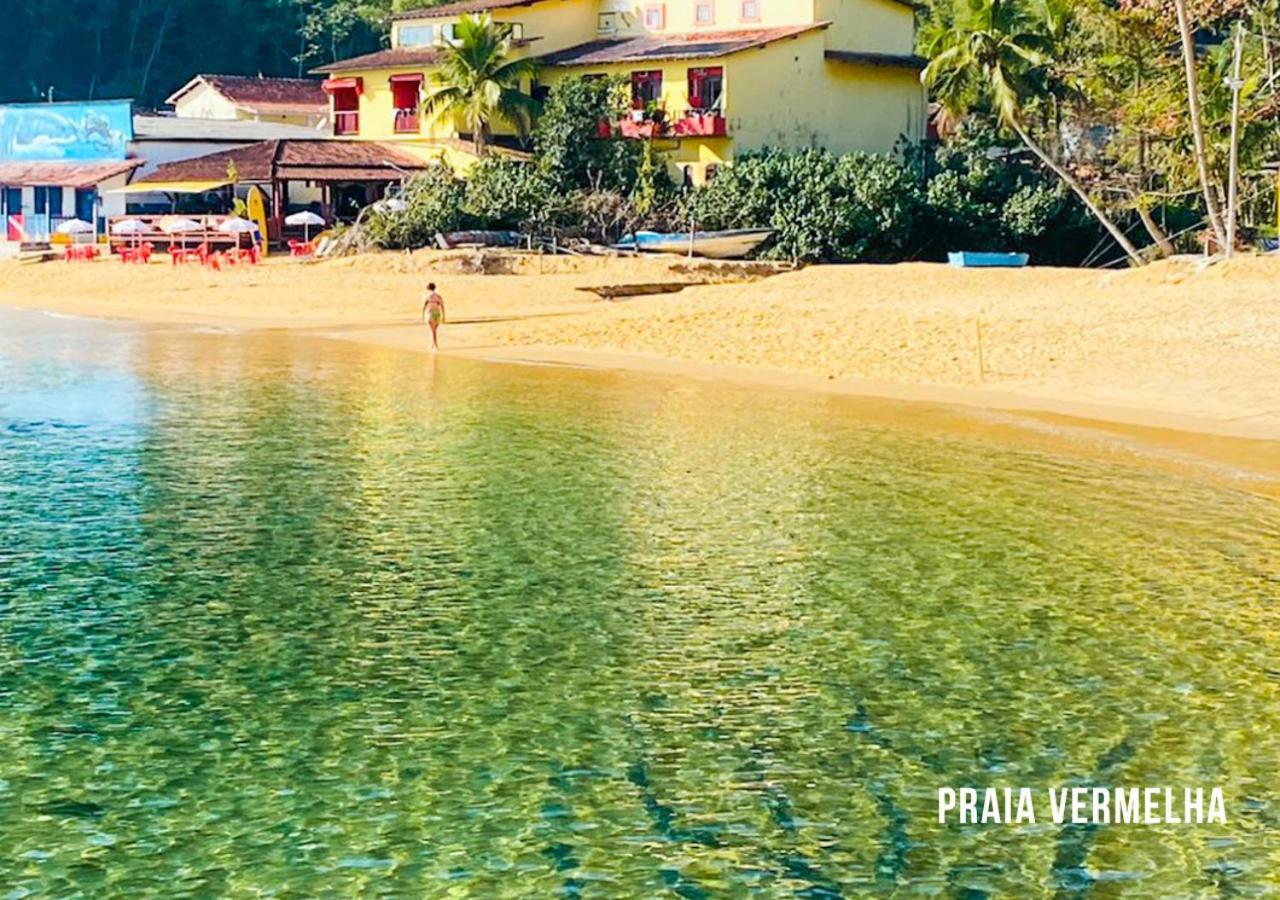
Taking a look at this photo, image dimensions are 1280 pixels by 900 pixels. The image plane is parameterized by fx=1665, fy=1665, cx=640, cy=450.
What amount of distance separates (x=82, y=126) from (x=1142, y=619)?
57687 millimetres

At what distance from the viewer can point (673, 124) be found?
54.6m

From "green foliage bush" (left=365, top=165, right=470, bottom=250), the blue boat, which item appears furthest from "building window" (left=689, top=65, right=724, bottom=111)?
the blue boat

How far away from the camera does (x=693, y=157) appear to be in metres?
55.5

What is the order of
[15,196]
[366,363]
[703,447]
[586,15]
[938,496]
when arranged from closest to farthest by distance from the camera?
[938,496] < [703,447] < [366,363] < [586,15] < [15,196]

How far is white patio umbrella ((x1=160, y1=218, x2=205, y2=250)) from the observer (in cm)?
5416

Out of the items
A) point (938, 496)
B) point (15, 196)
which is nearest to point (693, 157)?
point (15, 196)

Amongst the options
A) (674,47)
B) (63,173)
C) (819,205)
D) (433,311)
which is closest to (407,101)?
(674,47)

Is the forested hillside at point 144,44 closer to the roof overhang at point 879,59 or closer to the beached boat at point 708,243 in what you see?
the roof overhang at point 879,59

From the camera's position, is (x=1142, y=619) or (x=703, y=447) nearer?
(x=1142, y=619)

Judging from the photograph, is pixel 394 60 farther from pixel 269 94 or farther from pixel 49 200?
pixel 49 200

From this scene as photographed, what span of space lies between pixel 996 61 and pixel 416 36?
2364 centimetres

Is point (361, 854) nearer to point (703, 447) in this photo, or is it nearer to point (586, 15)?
point (703, 447)

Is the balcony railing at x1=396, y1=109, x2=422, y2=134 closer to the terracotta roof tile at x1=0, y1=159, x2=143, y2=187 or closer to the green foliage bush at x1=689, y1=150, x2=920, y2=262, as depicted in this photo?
the terracotta roof tile at x1=0, y1=159, x2=143, y2=187

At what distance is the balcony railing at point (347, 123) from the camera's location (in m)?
63.6
